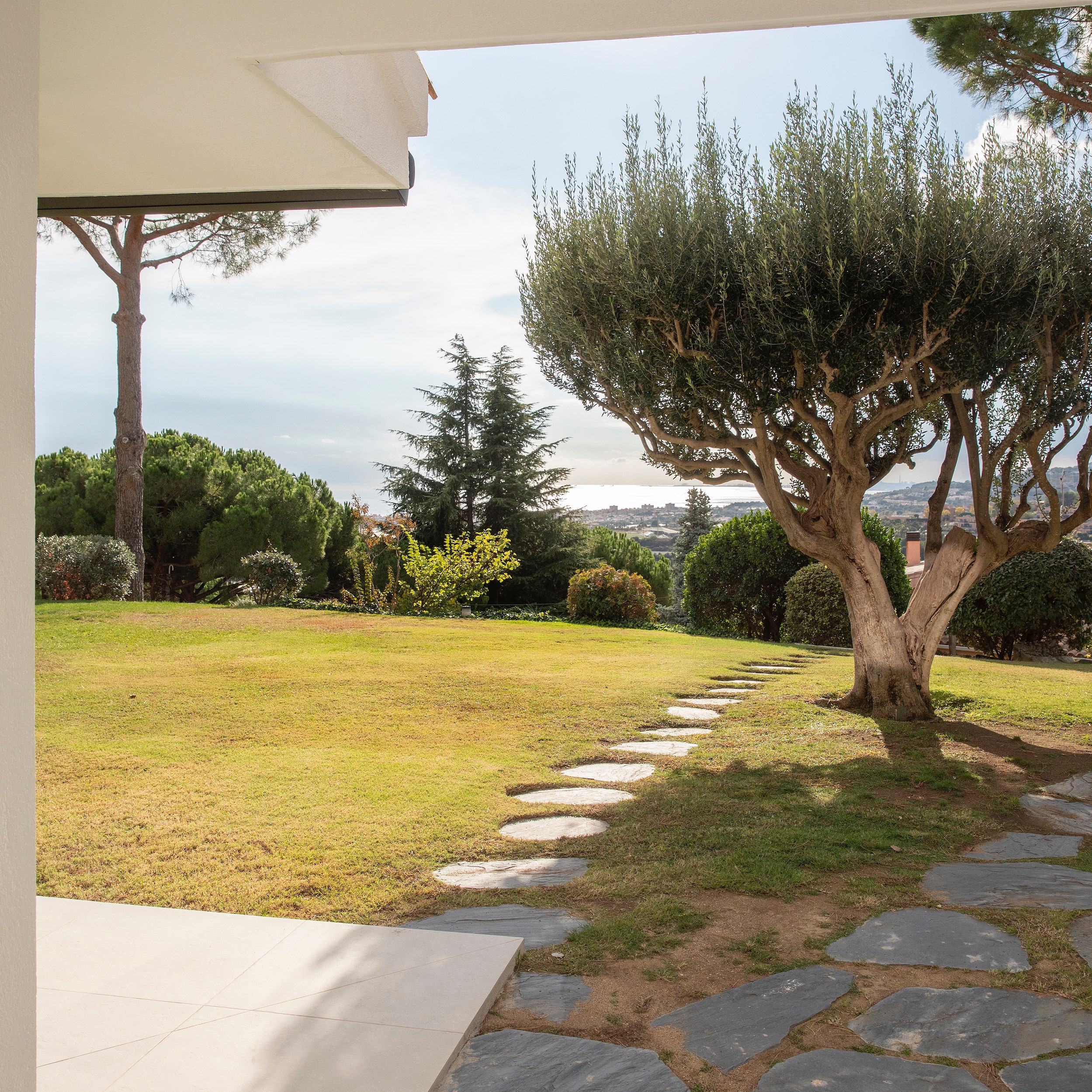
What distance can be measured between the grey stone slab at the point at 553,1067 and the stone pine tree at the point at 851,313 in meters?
4.64

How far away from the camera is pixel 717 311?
5.96m

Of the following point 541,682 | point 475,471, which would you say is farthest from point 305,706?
point 475,471

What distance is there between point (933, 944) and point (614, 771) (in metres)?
2.66

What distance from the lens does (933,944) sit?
2795 mm

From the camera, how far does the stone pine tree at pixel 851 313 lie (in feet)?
18.2

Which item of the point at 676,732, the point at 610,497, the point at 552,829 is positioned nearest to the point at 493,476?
the point at 610,497

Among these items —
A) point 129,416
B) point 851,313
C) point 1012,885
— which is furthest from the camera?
point 129,416

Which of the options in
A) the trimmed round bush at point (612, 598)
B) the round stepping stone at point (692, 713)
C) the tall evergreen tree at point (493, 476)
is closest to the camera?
the round stepping stone at point (692, 713)

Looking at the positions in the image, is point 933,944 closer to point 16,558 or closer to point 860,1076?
point 860,1076

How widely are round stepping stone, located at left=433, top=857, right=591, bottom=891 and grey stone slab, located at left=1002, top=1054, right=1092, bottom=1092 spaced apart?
1.79m

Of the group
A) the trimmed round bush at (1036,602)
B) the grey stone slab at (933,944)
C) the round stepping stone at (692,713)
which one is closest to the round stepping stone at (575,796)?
the grey stone slab at (933,944)

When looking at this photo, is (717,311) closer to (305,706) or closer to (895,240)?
(895,240)

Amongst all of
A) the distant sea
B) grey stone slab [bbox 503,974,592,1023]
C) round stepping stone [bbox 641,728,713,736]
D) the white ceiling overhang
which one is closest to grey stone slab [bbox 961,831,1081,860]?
grey stone slab [bbox 503,974,592,1023]

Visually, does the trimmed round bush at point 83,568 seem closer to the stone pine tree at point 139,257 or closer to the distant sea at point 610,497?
the stone pine tree at point 139,257
